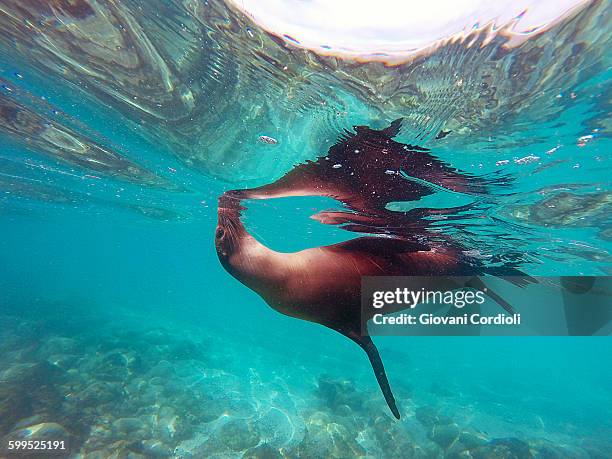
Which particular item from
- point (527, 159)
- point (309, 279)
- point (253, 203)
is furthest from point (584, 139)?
point (253, 203)

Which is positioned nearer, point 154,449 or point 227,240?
point 227,240

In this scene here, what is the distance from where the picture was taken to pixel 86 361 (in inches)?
489

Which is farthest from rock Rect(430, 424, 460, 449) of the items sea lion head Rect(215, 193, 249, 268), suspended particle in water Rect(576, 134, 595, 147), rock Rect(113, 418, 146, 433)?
sea lion head Rect(215, 193, 249, 268)

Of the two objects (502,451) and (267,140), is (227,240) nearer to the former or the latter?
(267,140)

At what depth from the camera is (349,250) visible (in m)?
3.69

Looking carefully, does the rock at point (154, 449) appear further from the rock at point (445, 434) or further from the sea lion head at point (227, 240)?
the rock at point (445, 434)

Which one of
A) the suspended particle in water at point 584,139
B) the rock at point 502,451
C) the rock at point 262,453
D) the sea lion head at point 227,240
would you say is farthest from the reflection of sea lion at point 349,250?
the rock at point 262,453

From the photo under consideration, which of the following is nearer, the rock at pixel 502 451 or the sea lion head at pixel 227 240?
the sea lion head at pixel 227 240

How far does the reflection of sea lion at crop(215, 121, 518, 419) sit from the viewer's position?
9.95 ft

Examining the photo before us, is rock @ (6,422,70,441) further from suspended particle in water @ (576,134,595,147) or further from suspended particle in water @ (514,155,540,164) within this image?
suspended particle in water @ (576,134,595,147)

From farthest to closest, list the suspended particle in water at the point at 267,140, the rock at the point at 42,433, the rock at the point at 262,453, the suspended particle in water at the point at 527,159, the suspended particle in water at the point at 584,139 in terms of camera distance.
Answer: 1. the rock at the point at 262,453
2. the rock at the point at 42,433
3. the suspended particle in water at the point at 267,140
4. the suspended particle in water at the point at 527,159
5. the suspended particle in water at the point at 584,139

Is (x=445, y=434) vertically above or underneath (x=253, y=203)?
underneath

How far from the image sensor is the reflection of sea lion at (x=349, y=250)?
119 inches

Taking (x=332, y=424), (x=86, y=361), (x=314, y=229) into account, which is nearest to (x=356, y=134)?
(x=314, y=229)
